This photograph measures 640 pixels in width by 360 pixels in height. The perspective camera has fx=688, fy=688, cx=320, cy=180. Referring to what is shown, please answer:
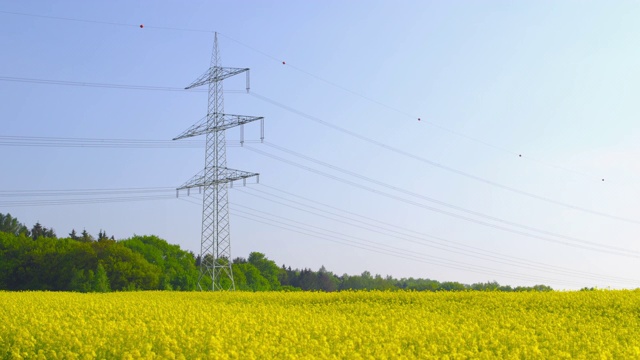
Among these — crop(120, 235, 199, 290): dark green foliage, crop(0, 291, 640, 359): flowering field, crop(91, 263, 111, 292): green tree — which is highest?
crop(120, 235, 199, 290): dark green foliage

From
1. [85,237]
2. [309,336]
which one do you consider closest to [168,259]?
[85,237]

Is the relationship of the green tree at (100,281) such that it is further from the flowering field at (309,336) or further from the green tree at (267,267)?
the green tree at (267,267)

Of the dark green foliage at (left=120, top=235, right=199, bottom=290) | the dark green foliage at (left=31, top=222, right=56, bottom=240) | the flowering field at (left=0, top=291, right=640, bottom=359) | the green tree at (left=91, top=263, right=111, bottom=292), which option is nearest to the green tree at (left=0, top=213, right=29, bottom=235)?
the dark green foliage at (left=31, top=222, right=56, bottom=240)

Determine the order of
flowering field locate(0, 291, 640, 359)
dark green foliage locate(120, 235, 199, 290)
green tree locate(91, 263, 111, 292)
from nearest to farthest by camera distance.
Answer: flowering field locate(0, 291, 640, 359) → green tree locate(91, 263, 111, 292) → dark green foliage locate(120, 235, 199, 290)

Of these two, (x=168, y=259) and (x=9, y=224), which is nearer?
(x=168, y=259)

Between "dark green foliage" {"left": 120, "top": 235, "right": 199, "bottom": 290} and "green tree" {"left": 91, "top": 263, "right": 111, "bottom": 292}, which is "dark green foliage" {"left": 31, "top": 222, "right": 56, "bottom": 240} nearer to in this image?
"dark green foliage" {"left": 120, "top": 235, "right": 199, "bottom": 290}

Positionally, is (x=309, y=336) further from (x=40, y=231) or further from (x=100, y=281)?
(x=40, y=231)

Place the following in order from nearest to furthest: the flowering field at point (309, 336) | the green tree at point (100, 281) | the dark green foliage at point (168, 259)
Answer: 1. the flowering field at point (309, 336)
2. the green tree at point (100, 281)
3. the dark green foliage at point (168, 259)

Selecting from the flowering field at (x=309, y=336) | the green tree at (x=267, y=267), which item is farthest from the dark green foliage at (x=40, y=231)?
the flowering field at (x=309, y=336)

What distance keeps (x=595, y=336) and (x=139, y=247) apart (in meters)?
94.3

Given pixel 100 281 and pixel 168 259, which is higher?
pixel 168 259

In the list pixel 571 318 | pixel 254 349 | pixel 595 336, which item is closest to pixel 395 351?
pixel 254 349

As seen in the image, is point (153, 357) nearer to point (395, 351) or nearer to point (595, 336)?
point (395, 351)

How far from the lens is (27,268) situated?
82875mm
